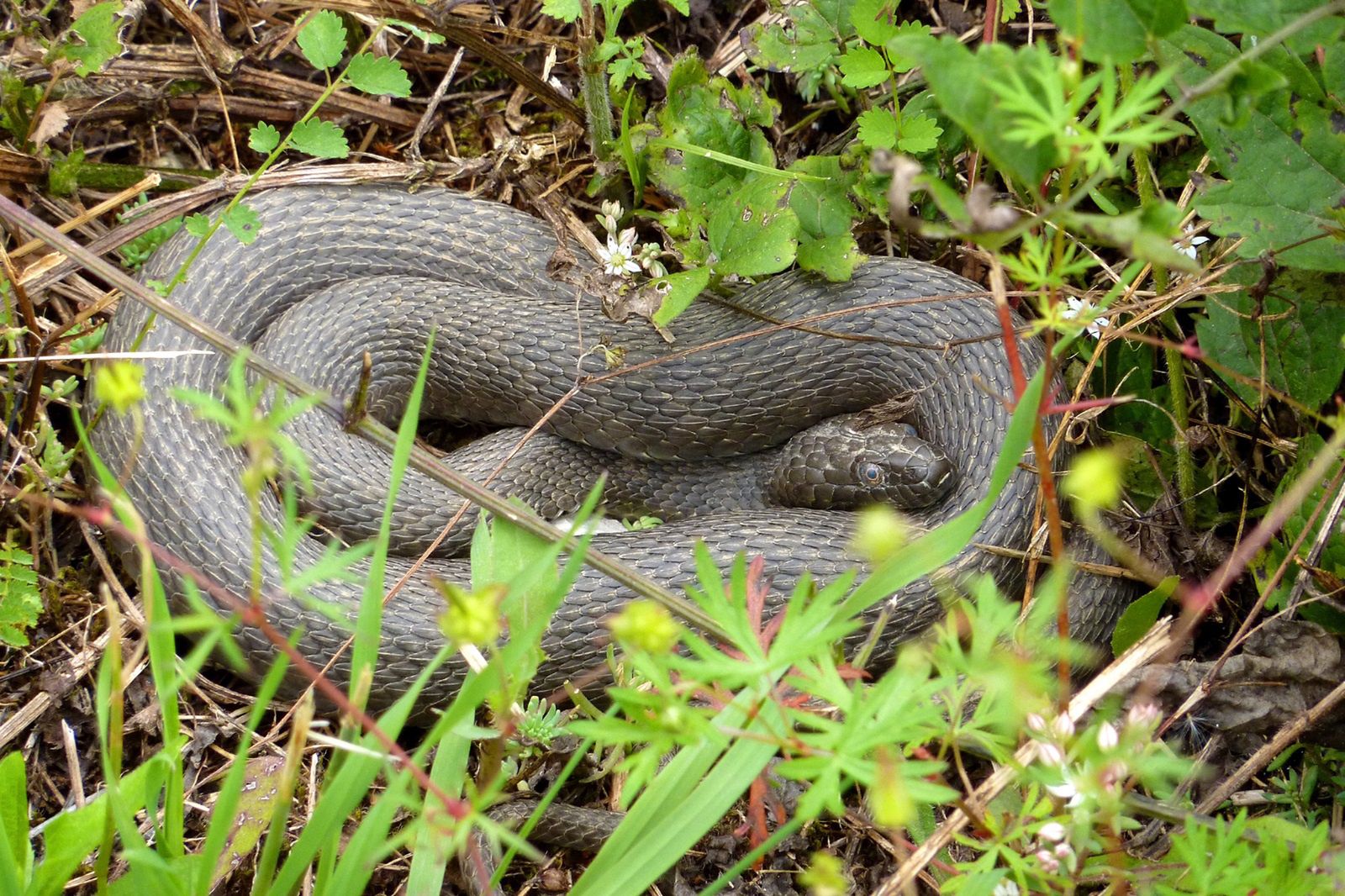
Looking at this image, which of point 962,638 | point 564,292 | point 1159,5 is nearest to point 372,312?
point 564,292

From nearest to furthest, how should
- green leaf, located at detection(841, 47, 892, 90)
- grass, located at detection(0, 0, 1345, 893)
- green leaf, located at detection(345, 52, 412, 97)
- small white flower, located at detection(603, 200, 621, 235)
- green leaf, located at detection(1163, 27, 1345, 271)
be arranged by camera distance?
grass, located at detection(0, 0, 1345, 893)
green leaf, located at detection(1163, 27, 1345, 271)
green leaf, located at detection(841, 47, 892, 90)
green leaf, located at detection(345, 52, 412, 97)
small white flower, located at detection(603, 200, 621, 235)

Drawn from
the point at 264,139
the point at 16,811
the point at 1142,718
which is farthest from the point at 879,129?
the point at 16,811

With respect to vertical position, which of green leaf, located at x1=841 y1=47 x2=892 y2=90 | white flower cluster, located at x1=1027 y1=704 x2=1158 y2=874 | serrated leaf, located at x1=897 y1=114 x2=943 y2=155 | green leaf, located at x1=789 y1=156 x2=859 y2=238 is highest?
green leaf, located at x1=841 y1=47 x2=892 y2=90

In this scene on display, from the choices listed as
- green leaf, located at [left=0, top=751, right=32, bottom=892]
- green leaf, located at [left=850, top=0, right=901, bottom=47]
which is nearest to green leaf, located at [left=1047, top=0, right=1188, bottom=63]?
green leaf, located at [left=850, top=0, right=901, bottom=47]

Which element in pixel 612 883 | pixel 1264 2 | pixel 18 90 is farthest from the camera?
pixel 18 90

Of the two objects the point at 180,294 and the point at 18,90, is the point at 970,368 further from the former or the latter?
the point at 18,90

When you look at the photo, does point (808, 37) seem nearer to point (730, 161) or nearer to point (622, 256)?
point (730, 161)

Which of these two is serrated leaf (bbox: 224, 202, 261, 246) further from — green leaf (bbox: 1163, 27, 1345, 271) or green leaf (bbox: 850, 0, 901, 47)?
green leaf (bbox: 1163, 27, 1345, 271)

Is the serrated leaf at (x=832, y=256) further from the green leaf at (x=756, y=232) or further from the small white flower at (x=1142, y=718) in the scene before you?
the small white flower at (x=1142, y=718)
